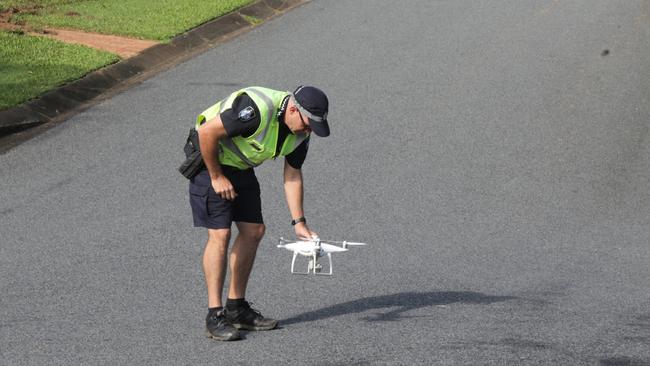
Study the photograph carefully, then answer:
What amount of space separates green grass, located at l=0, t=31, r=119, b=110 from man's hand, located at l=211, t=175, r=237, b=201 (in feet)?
22.8

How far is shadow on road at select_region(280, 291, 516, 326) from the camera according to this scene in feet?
25.7

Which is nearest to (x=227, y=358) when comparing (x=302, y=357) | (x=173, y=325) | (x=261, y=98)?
(x=302, y=357)

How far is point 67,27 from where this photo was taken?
17297 millimetres

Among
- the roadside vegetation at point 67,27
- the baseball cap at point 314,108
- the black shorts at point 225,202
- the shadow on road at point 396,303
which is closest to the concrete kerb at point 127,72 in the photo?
the roadside vegetation at point 67,27

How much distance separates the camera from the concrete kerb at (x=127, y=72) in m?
13.3

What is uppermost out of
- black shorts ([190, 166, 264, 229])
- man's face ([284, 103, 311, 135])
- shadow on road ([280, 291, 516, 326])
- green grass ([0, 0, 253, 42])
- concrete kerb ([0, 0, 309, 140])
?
green grass ([0, 0, 253, 42])

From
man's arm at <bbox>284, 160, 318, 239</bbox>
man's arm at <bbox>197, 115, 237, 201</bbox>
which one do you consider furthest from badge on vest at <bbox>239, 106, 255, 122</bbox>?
man's arm at <bbox>284, 160, 318, 239</bbox>

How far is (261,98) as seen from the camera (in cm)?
693

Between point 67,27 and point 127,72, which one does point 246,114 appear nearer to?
point 127,72

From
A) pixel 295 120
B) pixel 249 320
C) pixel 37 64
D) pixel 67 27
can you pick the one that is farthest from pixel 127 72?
pixel 295 120

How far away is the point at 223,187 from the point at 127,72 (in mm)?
8668

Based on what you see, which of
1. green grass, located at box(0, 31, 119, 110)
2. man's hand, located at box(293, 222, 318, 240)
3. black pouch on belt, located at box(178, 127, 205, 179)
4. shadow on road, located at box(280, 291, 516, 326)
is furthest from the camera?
green grass, located at box(0, 31, 119, 110)

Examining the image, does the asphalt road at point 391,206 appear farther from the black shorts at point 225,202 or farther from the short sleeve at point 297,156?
the short sleeve at point 297,156

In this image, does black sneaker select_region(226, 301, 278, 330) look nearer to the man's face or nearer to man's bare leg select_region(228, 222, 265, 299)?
man's bare leg select_region(228, 222, 265, 299)
